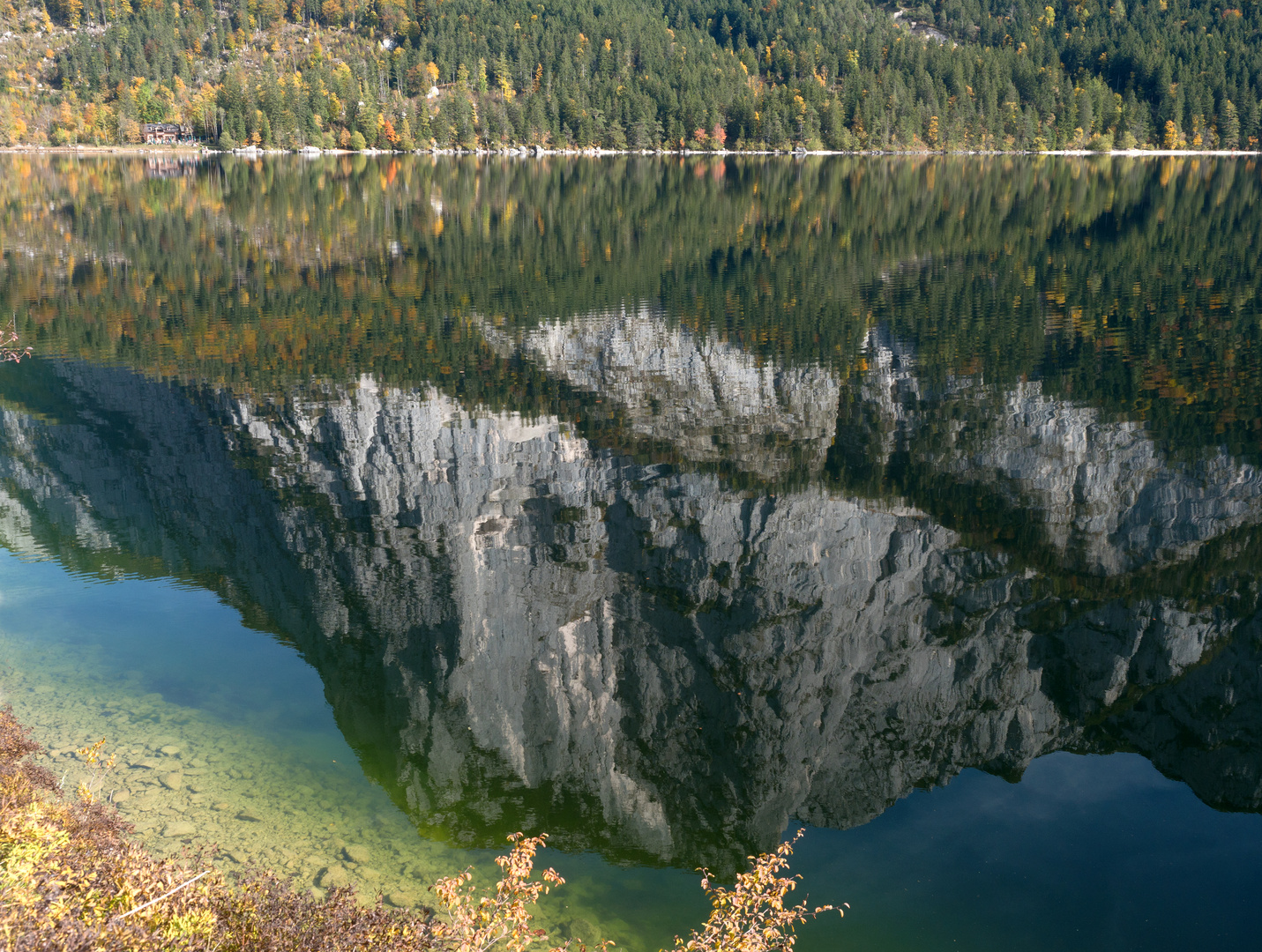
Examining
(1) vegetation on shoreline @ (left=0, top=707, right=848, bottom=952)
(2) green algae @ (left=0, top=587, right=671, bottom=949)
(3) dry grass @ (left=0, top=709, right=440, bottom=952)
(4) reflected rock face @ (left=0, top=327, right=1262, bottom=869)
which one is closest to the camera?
(3) dry grass @ (left=0, top=709, right=440, bottom=952)

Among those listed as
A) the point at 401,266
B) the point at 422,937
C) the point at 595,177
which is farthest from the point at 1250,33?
the point at 422,937

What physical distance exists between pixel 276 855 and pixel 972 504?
474 inches

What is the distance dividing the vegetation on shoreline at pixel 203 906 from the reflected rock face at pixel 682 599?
1.89m

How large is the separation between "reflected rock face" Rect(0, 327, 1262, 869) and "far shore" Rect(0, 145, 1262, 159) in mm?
145187

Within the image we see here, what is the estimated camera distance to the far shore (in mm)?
152500

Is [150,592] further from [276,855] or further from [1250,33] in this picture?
[1250,33]

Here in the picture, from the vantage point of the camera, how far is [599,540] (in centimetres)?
1528

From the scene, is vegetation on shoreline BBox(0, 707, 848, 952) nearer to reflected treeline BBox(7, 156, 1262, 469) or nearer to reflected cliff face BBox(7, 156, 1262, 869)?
reflected cliff face BBox(7, 156, 1262, 869)

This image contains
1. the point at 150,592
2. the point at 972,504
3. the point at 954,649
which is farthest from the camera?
the point at 972,504

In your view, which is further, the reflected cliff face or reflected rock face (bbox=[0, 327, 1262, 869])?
the reflected cliff face

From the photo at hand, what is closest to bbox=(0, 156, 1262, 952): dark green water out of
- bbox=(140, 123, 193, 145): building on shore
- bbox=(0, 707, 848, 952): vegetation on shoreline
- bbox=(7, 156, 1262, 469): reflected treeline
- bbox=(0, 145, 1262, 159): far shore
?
bbox=(7, 156, 1262, 469): reflected treeline

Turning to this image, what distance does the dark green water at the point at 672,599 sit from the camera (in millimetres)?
9625

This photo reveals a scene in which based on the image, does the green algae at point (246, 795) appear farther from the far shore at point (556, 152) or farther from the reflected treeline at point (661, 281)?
the far shore at point (556, 152)

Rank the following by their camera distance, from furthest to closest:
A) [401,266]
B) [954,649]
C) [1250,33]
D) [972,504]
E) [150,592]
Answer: [1250,33] → [401,266] → [972,504] → [150,592] → [954,649]
